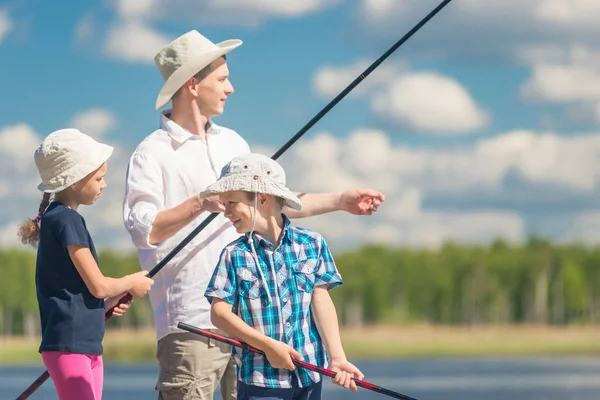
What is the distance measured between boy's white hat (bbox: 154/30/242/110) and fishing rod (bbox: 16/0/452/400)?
1.38 ft

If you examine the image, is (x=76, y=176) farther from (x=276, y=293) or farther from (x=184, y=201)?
(x=276, y=293)

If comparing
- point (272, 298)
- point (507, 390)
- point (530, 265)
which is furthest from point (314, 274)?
point (530, 265)

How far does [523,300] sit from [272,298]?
5894 centimetres

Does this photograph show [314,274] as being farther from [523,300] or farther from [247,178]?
[523,300]

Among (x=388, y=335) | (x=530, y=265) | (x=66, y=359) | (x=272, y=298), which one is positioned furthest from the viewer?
(x=388, y=335)

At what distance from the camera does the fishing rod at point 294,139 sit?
3986 mm

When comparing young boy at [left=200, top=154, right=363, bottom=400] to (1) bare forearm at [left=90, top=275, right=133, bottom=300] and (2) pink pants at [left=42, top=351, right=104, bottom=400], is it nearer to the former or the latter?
(1) bare forearm at [left=90, top=275, right=133, bottom=300]

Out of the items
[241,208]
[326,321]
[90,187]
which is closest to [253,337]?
[326,321]

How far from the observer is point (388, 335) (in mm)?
65000

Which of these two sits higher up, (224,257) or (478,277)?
(478,277)

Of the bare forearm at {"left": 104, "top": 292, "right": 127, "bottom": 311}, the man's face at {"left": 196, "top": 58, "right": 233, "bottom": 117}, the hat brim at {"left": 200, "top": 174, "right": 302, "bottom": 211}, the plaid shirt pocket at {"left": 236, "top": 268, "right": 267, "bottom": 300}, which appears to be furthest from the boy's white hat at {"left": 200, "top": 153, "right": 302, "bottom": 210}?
the man's face at {"left": 196, "top": 58, "right": 233, "bottom": 117}

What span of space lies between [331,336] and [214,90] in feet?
3.80

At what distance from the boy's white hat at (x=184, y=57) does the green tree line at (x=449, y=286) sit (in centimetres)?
5358

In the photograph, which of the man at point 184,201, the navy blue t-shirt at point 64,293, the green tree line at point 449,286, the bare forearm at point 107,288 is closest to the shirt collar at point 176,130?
the man at point 184,201
